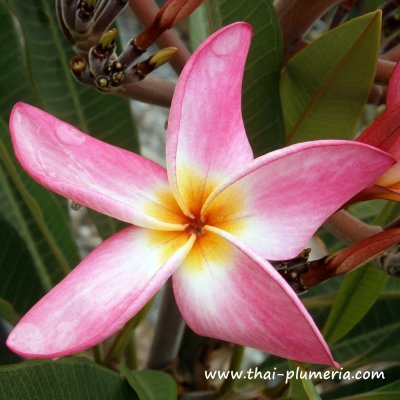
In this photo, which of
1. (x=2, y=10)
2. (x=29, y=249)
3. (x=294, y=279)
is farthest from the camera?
(x=29, y=249)

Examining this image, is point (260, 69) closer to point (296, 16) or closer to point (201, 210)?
point (296, 16)

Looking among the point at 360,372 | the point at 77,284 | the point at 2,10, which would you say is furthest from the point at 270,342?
the point at 2,10

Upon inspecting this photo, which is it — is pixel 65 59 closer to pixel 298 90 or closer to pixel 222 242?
pixel 298 90

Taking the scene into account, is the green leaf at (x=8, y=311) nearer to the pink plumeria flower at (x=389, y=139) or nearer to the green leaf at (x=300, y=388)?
the green leaf at (x=300, y=388)

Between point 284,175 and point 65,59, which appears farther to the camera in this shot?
point 65,59

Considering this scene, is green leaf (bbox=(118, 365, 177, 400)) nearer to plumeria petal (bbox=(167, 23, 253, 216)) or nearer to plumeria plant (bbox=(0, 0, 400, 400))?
plumeria plant (bbox=(0, 0, 400, 400))

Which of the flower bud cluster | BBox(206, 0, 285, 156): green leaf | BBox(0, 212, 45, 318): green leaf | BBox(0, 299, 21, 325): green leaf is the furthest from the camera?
BBox(0, 212, 45, 318): green leaf

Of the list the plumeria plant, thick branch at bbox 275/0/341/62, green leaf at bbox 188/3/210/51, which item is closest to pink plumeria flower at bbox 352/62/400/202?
the plumeria plant

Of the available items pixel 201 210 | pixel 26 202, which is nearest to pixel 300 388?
pixel 201 210
